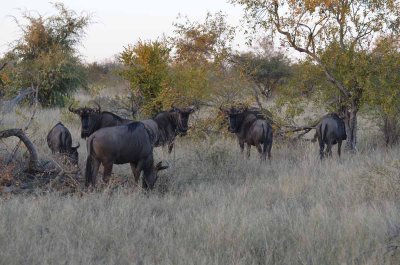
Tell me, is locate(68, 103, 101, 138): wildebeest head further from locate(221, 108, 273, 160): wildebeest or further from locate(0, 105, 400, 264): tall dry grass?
locate(221, 108, 273, 160): wildebeest

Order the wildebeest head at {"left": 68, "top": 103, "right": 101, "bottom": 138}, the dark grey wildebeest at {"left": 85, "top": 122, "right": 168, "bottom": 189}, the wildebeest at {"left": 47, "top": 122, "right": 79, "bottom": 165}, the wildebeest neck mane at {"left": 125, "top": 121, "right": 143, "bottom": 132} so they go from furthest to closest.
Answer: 1. the wildebeest at {"left": 47, "top": 122, "right": 79, "bottom": 165}
2. the wildebeest head at {"left": 68, "top": 103, "right": 101, "bottom": 138}
3. the wildebeest neck mane at {"left": 125, "top": 121, "right": 143, "bottom": 132}
4. the dark grey wildebeest at {"left": 85, "top": 122, "right": 168, "bottom": 189}

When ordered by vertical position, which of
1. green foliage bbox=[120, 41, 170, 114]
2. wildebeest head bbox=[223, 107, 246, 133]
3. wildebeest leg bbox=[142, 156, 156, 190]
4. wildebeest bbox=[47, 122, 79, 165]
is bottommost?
wildebeest leg bbox=[142, 156, 156, 190]

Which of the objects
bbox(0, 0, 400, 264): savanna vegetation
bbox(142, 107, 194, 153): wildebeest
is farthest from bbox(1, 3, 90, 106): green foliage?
bbox(142, 107, 194, 153): wildebeest

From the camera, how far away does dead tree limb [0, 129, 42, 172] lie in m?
8.19

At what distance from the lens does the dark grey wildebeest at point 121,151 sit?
761cm

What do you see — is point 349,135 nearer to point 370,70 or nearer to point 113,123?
point 370,70

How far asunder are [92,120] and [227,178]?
262 cm

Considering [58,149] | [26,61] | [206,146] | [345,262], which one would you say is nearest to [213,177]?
[206,146]

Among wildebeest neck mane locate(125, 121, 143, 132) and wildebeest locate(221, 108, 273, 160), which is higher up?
wildebeest neck mane locate(125, 121, 143, 132)

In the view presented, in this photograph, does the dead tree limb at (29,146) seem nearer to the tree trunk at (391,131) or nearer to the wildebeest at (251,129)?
the wildebeest at (251,129)

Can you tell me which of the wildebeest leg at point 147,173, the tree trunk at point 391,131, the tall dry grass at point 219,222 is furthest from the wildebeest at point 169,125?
the tree trunk at point 391,131

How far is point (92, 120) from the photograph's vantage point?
9594 mm

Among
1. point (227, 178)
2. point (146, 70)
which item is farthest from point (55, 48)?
point (227, 178)

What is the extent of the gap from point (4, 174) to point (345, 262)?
515cm
